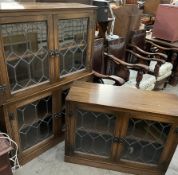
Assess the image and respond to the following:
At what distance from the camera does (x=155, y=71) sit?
8.35 feet

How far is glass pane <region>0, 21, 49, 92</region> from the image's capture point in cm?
126

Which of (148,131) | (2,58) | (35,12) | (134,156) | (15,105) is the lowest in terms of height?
(134,156)

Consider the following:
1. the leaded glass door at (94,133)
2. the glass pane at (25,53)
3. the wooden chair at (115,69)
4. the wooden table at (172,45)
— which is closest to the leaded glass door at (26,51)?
the glass pane at (25,53)

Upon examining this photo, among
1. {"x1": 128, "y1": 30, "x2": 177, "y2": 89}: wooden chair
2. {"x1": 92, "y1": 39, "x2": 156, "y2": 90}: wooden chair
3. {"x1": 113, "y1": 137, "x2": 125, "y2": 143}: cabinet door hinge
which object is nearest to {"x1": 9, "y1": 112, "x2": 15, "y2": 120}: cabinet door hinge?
{"x1": 113, "y1": 137, "x2": 125, "y2": 143}: cabinet door hinge

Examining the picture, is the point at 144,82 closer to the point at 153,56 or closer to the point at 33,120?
the point at 153,56

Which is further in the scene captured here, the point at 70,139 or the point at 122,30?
the point at 122,30

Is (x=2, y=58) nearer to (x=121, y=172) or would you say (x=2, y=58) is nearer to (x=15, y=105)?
(x=15, y=105)

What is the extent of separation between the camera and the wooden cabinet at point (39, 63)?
4.16 feet

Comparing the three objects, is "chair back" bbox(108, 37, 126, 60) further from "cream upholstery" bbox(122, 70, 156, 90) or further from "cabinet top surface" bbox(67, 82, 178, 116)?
"cabinet top surface" bbox(67, 82, 178, 116)

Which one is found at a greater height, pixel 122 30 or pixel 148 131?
pixel 122 30

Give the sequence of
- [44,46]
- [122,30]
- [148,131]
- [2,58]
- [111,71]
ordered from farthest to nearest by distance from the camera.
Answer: [122,30] → [111,71] → [148,131] → [44,46] → [2,58]

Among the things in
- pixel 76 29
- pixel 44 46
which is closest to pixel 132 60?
pixel 76 29

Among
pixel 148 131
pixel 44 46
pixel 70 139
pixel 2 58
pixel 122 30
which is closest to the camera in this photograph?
pixel 2 58

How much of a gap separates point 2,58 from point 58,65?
1.47 ft
